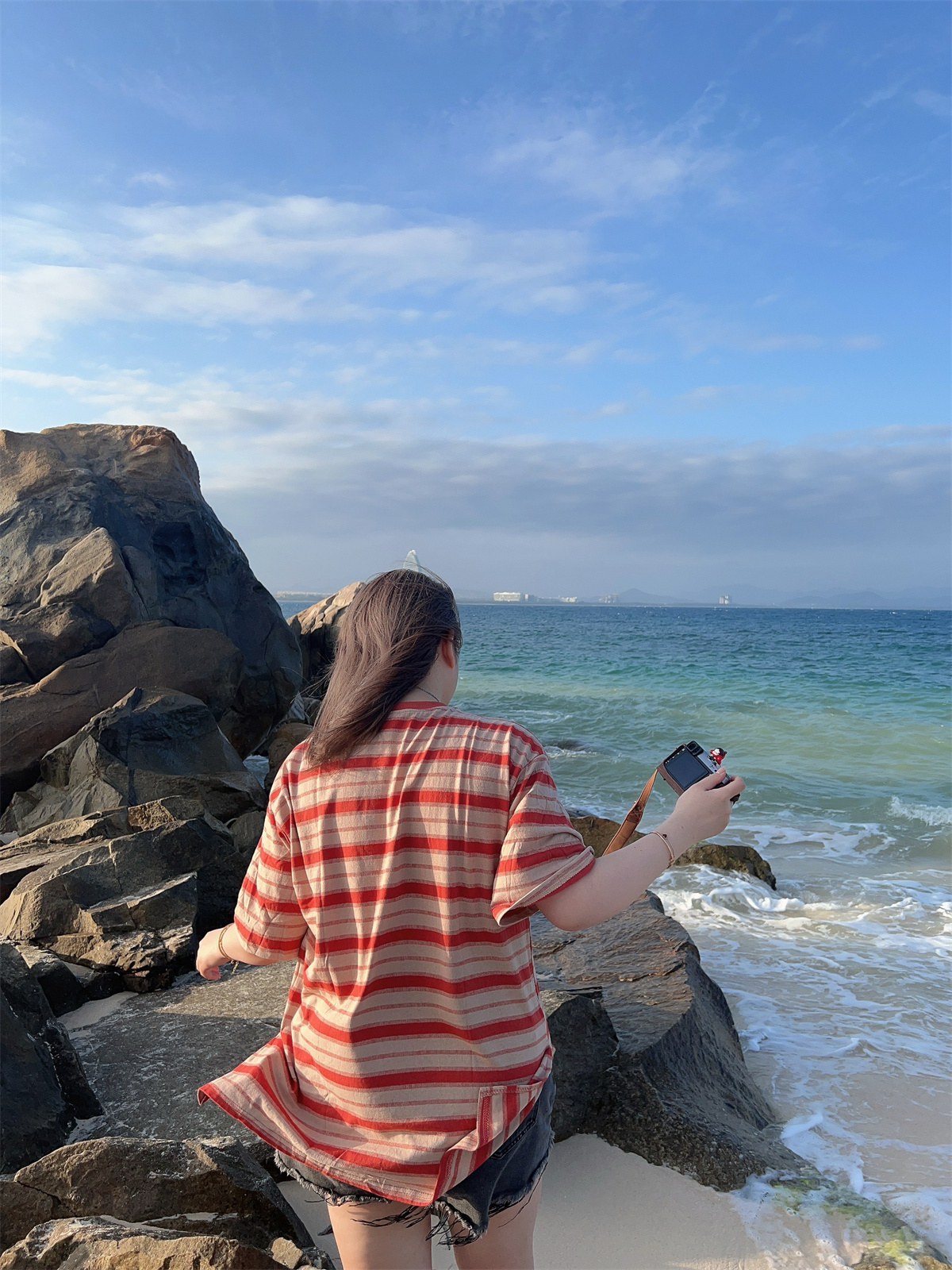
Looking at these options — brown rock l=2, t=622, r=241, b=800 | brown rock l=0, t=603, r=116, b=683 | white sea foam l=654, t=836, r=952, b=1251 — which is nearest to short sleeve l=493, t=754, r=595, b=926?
white sea foam l=654, t=836, r=952, b=1251

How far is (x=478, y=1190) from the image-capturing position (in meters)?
1.62

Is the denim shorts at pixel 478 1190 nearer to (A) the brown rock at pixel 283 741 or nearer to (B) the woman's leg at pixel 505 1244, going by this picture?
(B) the woman's leg at pixel 505 1244

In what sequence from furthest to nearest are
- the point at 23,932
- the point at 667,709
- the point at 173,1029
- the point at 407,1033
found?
the point at 667,709, the point at 23,932, the point at 173,1029, the point at 407,1033

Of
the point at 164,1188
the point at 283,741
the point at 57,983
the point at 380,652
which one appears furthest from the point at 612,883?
the point at 283,741

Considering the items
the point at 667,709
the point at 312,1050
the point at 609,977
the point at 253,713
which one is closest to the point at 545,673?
the point at 667,709

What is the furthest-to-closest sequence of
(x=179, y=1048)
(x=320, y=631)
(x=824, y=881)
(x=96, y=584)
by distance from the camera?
(x=320, y=631)
(x=96, y=584)
(x=824, y=881)
(x=179, y=1048)

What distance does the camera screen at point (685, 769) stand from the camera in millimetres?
1945

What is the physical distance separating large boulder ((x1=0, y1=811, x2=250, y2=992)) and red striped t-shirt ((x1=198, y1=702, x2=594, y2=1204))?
323cm

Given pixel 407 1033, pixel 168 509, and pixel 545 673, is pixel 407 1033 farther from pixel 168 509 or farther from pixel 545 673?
pixel 545 673

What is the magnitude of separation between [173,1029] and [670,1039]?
226cm

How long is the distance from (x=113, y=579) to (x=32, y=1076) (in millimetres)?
7956

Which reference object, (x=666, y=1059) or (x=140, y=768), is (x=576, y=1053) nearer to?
(x=666, y=1059)

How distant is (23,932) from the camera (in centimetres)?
484

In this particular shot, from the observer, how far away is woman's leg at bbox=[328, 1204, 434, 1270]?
1630 mm
